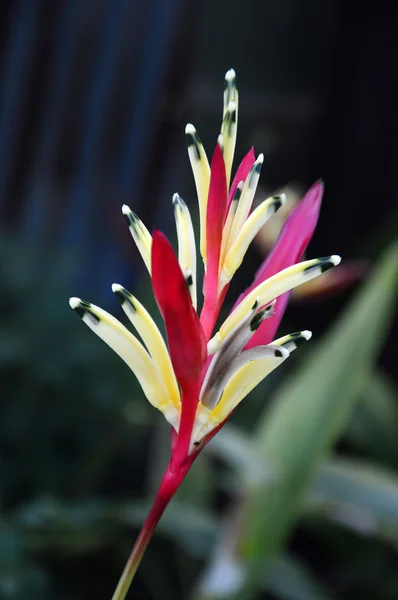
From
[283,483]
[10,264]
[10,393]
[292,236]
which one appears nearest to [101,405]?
[10,393]

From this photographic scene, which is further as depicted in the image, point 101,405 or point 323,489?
point 101,405

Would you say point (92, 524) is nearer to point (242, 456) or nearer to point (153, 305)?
point (242, 456)

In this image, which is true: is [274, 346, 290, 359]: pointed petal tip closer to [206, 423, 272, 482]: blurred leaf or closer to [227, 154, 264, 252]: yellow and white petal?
[227, 154, 264, 252]: yellow and white petal

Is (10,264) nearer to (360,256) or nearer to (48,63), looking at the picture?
(48,63)

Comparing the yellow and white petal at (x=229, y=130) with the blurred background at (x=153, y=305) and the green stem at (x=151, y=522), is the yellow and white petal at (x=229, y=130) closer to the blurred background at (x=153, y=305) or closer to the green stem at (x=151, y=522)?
the green stem at (x=151, y=522)

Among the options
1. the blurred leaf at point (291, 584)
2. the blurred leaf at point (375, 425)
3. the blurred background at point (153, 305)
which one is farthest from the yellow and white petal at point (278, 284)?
the blurred leaf at point (375, 425)

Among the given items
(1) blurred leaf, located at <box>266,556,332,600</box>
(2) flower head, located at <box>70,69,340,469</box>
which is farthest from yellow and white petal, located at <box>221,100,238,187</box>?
(1) blurred leaf, located at <box>266,556,332,600</box>
